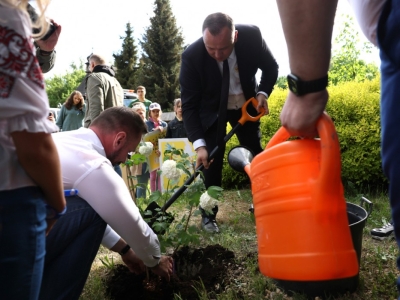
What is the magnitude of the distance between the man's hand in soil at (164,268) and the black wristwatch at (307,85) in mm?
1330

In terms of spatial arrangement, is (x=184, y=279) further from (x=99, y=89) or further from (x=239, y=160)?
(x=99, y=89)

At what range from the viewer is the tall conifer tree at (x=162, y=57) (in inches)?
1278

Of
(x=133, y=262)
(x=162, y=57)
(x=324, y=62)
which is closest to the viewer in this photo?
(x=324, y=62)

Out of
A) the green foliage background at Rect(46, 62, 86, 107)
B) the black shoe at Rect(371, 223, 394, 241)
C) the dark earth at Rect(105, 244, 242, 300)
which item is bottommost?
the green foliage background at Rect(46, 62, 86, 107)

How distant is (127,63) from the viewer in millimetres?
38969

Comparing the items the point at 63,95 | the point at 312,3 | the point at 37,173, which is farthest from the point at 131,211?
the point at 63,95

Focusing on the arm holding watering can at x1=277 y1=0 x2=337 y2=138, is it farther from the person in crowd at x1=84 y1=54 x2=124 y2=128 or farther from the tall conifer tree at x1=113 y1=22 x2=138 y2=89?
the tall conifer tree at x1=113 y1=22 x2=138 y2=89

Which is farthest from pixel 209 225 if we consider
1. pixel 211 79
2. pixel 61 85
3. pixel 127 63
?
pixel 61 85

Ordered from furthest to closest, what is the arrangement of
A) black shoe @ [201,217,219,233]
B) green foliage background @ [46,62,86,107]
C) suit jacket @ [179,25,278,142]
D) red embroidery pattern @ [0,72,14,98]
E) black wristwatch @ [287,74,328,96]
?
1. green foliage background @ [46,62,86,107]
2. suit jacket @ [179,25,278,142]
3. black shoe @ [201,217,219,233]
4. black wristwatch @ [287,74,328,96]
5. red embroidery pattern @ [0,72,14,98]

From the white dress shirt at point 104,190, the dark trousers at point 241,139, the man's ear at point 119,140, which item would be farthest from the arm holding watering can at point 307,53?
the dark trousers at point 241,139

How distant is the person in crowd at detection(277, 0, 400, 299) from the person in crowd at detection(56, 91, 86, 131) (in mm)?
6567

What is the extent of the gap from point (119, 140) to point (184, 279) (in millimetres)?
880

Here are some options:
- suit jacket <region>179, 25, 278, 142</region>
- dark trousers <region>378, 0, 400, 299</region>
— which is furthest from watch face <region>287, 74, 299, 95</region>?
suit jacket <region>179, 25, 278, 142</region>

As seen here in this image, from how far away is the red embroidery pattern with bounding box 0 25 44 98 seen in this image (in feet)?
3.20
